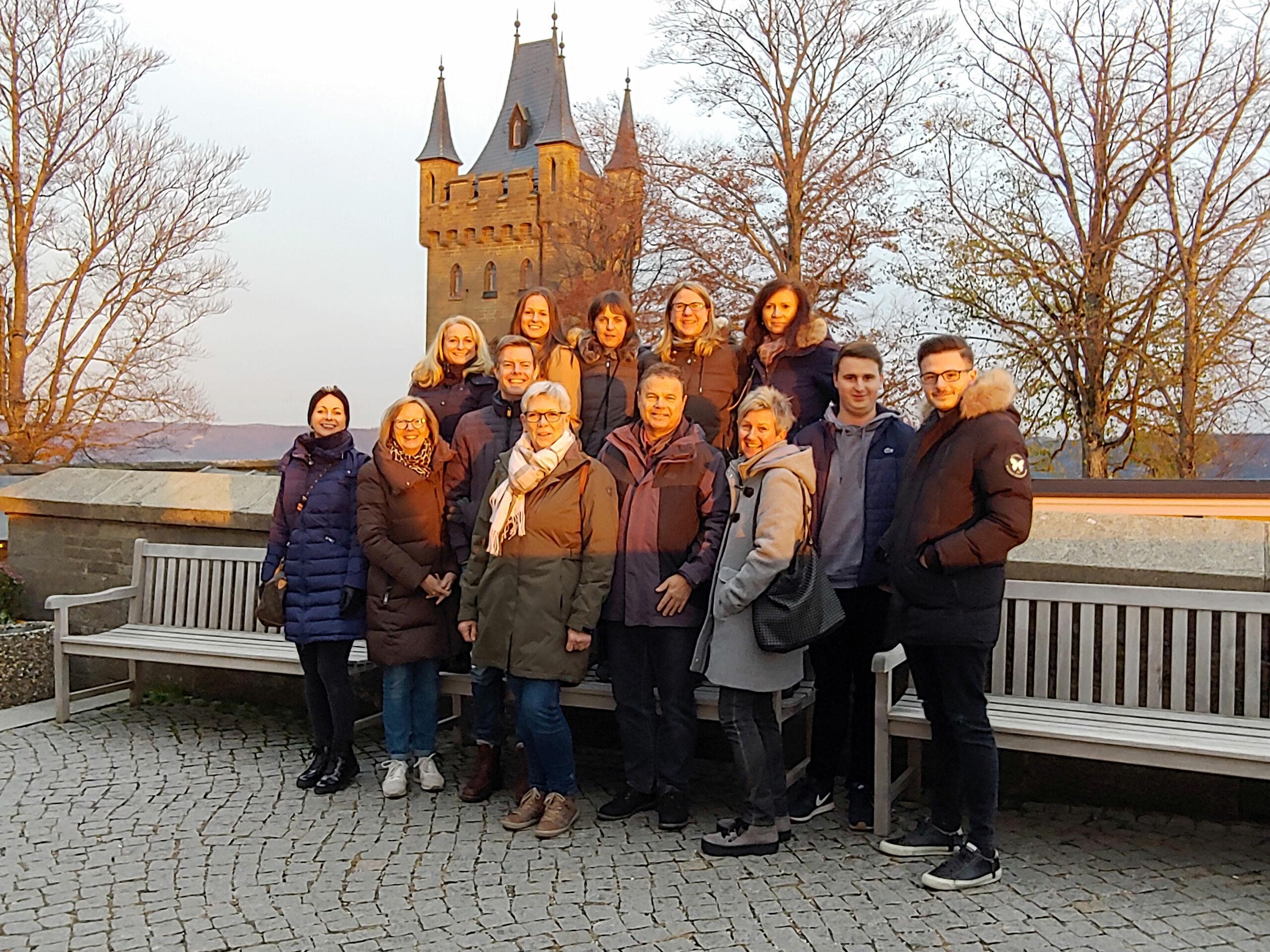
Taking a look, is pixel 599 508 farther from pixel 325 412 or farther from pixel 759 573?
pixel 325 412

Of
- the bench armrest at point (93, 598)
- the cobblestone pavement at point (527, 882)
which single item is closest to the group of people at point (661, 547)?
the cobblestone pavement at point (527, 882)

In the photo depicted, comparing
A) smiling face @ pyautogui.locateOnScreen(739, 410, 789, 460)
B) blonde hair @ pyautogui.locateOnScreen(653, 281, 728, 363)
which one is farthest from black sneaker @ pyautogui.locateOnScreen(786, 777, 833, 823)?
blonde hair @ pyautogui.locateOnScreen(653, 281, 728, 363)

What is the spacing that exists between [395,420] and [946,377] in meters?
2.36

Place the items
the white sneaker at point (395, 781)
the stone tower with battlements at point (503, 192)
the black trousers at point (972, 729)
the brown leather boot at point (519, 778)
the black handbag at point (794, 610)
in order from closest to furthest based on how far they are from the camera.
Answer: the black trousers at point (972, 729)
the black handbag at point (794, 610)
the brown leather boot at point (519, 778)
the white sneaker at point (395, 781)
the stone tower with battlements at point (503, 192)

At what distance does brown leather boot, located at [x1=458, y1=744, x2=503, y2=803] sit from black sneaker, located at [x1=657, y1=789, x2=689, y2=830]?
32.1 inches

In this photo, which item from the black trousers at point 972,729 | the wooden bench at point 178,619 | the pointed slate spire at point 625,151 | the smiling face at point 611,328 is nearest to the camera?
the black trousers at point 972,729

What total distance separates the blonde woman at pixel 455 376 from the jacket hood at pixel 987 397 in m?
2.33

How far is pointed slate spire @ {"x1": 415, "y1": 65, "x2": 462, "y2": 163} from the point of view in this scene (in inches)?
1973

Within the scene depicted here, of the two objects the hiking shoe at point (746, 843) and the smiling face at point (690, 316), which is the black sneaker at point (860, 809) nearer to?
the hiking shoe at point (746, 843)

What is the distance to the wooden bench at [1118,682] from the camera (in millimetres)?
3975

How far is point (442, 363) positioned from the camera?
540 centimetres

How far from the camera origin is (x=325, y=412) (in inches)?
200

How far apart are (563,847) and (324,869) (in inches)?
34.9

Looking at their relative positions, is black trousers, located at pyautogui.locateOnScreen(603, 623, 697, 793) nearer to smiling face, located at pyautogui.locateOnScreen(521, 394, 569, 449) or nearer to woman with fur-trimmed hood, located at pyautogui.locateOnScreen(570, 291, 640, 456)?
smiling face, located at pyautogui.locateOnScreen(521, 394, 569, 449)
